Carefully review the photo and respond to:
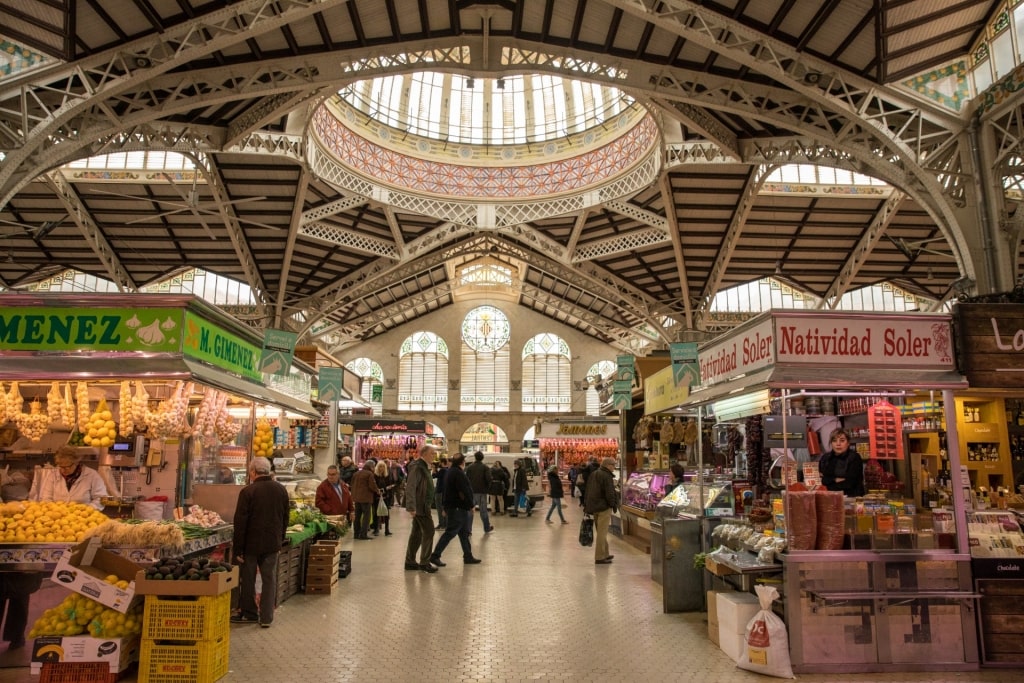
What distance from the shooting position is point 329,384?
44.2 ft

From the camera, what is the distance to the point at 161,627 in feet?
14.6

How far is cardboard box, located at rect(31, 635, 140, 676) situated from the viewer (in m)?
4.39

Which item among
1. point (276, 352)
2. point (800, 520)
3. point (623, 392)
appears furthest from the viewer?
point (623, 392)

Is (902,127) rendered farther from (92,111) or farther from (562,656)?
(92,111)

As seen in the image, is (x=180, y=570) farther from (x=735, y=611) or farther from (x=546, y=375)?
(x=546, y=375)

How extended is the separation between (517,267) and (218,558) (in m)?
24.5

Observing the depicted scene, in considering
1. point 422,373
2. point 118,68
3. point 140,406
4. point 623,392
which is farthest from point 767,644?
point 422,373

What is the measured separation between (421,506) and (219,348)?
3352 millimetres

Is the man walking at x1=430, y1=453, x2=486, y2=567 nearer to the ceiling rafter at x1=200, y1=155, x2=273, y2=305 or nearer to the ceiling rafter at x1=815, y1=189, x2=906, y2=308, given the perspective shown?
the ceiling rafter at x1=200, y1=155, x2=273, y2=305

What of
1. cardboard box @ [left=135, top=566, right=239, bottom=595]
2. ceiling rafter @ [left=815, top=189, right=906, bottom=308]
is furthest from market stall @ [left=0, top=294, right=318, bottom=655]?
ceiling rafter @ [left=815, top=189, right=906, bottom=308]

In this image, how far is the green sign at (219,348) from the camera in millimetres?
5465

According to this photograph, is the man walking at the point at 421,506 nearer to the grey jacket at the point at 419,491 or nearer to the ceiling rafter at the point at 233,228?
the grey jacket at the point at 419,491

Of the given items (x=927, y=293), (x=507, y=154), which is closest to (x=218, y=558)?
(x=507, y=154)

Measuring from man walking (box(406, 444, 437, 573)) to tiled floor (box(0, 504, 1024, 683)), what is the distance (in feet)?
0.72
